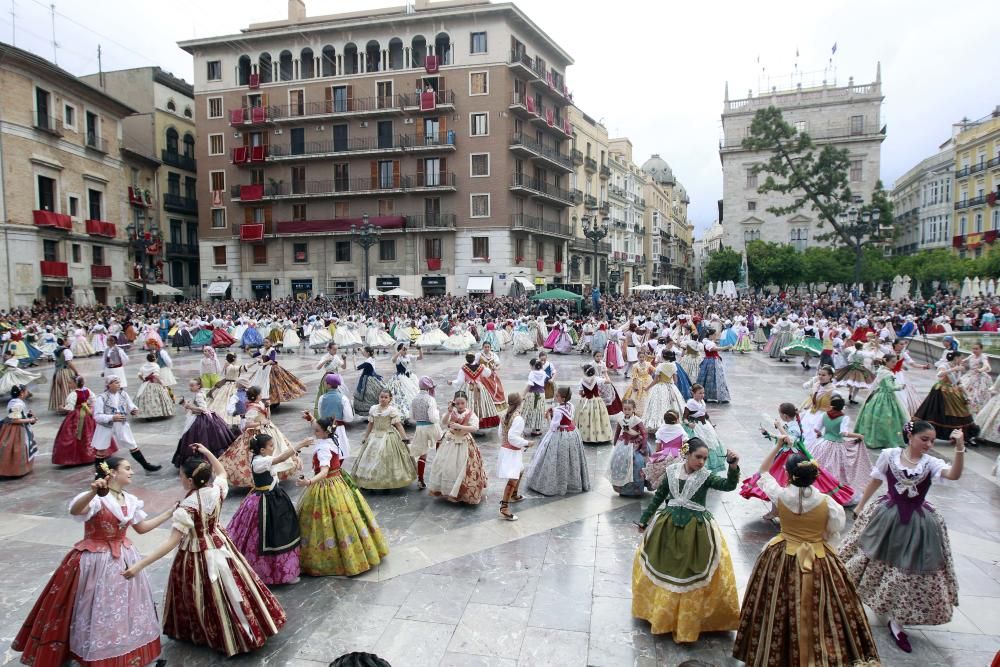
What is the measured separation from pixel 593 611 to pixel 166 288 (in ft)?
149

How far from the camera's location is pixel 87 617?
4.14m

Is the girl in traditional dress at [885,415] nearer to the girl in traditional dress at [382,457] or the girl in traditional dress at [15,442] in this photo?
the girl in traditional dress at [382,457]

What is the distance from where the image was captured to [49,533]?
6781mm

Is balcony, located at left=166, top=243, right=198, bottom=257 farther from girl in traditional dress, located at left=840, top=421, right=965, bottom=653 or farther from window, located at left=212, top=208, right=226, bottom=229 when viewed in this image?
girl in traditional dress, located at left=840, top=421, right=965, bottom=653

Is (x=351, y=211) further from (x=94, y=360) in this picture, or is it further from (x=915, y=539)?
(x=915, y=539)

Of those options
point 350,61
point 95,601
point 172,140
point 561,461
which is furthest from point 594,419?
point 172,140

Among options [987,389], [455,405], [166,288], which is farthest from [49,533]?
[166,288]

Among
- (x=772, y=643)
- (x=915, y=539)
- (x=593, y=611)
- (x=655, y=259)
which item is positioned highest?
(x=655, y=259)

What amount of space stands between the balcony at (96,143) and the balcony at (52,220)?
5.04m

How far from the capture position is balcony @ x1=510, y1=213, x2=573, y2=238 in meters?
40.1

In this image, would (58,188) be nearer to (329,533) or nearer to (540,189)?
(540,189)

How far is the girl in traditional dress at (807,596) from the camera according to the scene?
3.97 m

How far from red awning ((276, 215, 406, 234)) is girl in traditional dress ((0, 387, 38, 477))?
3227 cm

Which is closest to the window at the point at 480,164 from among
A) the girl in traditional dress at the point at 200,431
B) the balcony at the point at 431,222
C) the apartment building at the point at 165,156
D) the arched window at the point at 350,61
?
the balcony at the point at 431,222
